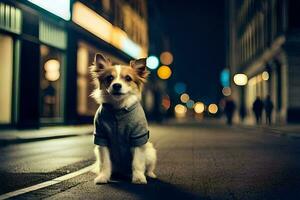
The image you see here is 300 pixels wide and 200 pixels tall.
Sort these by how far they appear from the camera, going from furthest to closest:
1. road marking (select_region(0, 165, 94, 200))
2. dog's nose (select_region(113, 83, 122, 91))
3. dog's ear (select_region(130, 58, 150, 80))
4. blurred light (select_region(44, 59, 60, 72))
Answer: blurred light (select_region(44, 59, 60, 72)) < dog's ear (select_region(130, 58, 150, 80)) < dog's nose (select_region(113, 83, 122, 91)) < road marking (select_region(0, 165, 94, 200))

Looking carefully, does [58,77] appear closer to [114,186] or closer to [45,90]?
[45,90]

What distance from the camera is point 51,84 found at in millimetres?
26281

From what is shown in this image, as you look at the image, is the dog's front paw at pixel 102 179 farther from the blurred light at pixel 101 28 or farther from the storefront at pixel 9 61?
the blurred light at pixel 101 28

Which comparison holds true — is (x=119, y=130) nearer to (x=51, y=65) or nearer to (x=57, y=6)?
(x=57, y=6)

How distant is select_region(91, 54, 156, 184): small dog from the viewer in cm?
608

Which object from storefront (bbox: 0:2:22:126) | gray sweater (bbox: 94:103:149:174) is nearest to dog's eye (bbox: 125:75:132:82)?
gray sweater (bbox: 94:103:149:174)

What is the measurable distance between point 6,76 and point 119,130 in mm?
16299

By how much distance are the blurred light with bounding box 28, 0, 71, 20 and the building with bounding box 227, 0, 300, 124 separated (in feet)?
53.0

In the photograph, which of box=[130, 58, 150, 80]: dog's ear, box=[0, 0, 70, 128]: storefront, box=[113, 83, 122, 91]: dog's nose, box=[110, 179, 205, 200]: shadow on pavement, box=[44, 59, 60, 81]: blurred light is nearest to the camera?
box=[110, 179, 205, 200]: shadow on pavement

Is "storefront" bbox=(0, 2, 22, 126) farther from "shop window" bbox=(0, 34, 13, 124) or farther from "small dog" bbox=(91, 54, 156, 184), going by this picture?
"small dog" bbox=(91, 54, 156, 184)

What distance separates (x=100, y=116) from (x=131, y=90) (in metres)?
0.49

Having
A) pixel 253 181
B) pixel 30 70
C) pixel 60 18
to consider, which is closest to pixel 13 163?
pixel 253 181

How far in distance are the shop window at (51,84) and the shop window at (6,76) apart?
9.81 ft

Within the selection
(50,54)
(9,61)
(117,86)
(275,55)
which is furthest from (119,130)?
(275,55)
